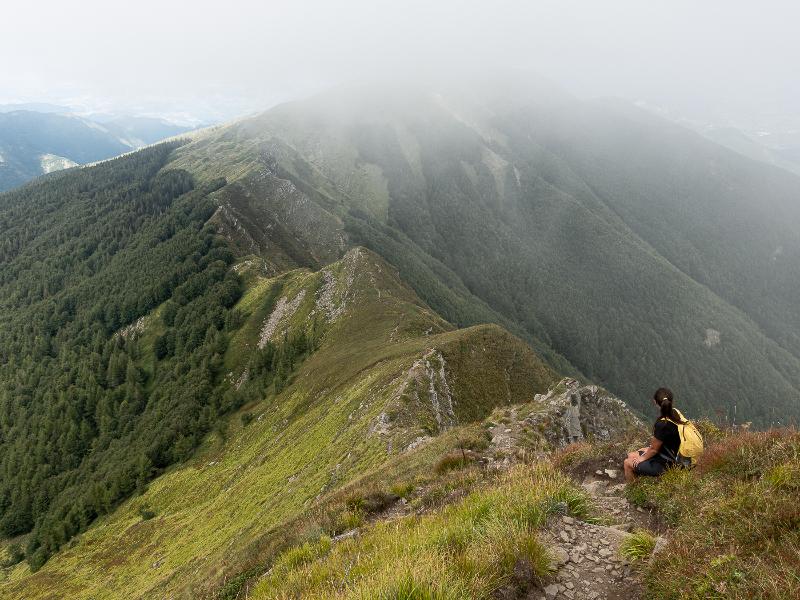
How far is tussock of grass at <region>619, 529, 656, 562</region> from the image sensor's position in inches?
289

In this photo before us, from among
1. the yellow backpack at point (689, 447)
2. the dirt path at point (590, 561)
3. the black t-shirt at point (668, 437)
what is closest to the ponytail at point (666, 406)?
the black t-shirt at point (668, 437)

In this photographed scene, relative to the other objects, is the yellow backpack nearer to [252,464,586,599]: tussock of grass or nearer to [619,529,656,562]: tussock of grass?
[252,464,586,599]: tussock of grass

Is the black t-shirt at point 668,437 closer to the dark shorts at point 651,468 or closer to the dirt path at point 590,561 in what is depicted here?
the dark shorts at point 651,468

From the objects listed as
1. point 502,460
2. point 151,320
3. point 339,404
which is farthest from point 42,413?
point 502,460

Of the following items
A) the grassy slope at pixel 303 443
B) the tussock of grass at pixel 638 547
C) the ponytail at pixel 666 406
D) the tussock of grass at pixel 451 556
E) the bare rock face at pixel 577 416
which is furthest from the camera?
the grassy slope at pixel 303 443

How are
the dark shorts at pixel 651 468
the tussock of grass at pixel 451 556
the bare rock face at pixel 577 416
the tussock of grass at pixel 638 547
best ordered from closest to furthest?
the tussock of grass at pixel 451 556
the tussock of grass at pixel 638 547
the dark shorts at pixel 651 468
the bare rock face at pixel 577 416

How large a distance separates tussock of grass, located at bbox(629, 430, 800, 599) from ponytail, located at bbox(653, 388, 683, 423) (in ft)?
4.69

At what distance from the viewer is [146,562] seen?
46.5 meters

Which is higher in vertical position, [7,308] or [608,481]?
[608,481]

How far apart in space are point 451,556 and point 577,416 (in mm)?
29867

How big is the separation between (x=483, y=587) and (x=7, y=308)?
781 ft

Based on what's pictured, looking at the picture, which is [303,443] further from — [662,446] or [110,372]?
[110,372]

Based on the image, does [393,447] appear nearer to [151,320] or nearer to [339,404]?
[339,404]

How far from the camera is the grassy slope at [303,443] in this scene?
3500 cm
